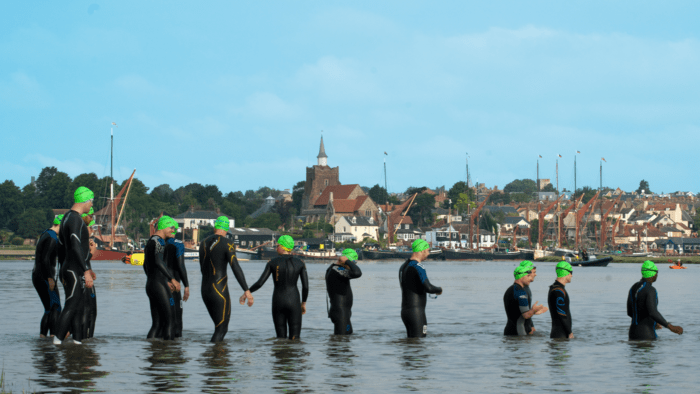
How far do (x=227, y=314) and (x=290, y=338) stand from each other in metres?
1.52

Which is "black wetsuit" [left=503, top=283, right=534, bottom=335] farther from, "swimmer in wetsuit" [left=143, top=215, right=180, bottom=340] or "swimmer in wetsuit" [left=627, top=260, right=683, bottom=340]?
"swimmer in wetsuit" [left=143, top=215, right=180, bottom=340]

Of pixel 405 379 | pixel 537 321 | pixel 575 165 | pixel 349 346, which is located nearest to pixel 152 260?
pixel 349 346

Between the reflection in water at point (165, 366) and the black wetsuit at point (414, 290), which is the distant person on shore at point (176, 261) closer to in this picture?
the reflection in water at point (165, 366)

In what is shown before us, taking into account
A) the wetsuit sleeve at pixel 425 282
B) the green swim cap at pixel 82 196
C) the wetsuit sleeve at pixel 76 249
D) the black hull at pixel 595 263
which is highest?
the green swim cap at pixel 82 196

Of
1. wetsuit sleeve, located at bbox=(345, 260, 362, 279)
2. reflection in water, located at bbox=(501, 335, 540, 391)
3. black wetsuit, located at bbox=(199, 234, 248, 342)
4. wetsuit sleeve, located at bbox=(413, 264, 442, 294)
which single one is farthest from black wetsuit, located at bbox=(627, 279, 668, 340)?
black wetsuit, located at bbox=(199, 234, 248, 342)

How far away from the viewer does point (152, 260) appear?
15.3 metres

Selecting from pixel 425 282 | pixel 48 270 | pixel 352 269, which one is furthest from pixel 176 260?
pixel 425 282

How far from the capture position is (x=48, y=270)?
15.0m

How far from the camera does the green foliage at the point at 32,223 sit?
186875 mm

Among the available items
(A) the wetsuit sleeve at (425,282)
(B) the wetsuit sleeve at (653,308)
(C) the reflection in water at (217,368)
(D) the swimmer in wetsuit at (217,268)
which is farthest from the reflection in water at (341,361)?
(B) the wetsuit sleeve at (653,308)

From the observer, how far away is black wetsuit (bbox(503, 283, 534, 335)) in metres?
15.3

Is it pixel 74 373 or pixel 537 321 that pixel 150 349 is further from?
pixel 537 321

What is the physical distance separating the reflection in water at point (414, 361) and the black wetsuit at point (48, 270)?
6.33m

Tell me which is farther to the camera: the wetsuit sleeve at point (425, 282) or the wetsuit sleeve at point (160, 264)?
the wetsuit sleeve at point (425, 282)
